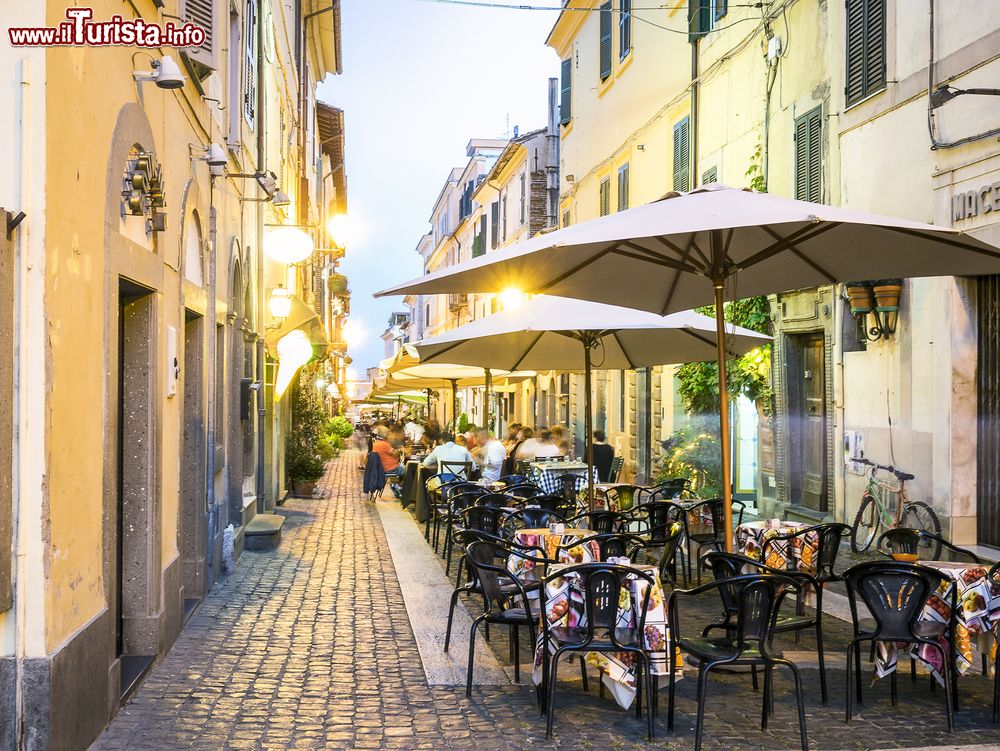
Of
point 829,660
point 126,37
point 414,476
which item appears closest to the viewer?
point 126,37

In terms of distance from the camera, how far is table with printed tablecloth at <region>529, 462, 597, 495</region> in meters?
12.9

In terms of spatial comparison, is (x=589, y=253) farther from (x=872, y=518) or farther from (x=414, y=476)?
(x=414, y=476)

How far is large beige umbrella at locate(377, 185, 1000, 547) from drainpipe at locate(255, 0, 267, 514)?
7.19m

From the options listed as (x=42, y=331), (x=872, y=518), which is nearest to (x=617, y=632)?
(x=42, y=331)

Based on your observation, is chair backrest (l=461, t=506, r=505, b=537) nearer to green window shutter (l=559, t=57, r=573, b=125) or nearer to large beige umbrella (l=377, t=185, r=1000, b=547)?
large beige umbrella (l=377, t=185, r=1000, b=547)

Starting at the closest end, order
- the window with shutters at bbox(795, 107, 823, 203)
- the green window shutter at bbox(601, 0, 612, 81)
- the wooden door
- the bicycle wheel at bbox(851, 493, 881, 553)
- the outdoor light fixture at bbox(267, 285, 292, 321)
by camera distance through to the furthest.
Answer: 1. the bicycle wheel at bbox(851, 493, 881, 553)
2. the window with shutters at bbox(795, 107, 823, 203)
3. the wooden door
4. the outdoor light fixture at bbox(267, 285, 292, 321)
5. the green window shutter at bbox(601, 0, 612, 81)

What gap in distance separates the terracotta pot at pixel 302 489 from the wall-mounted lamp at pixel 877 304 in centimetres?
1164

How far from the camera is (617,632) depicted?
5848 mm

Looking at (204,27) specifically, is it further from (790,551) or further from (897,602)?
(897,602)

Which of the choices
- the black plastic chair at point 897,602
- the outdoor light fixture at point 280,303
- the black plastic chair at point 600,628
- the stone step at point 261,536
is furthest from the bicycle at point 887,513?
the outdoor light fixture at point 280,303

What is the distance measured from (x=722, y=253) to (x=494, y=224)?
125ft

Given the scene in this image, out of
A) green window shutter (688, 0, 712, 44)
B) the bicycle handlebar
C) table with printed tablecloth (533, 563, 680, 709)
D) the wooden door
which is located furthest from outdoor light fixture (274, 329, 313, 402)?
Answer: table with printed tablecloth (533, 563, 680, 709)

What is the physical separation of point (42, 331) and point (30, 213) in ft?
1.64

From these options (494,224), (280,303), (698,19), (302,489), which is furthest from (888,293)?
(494,224)
